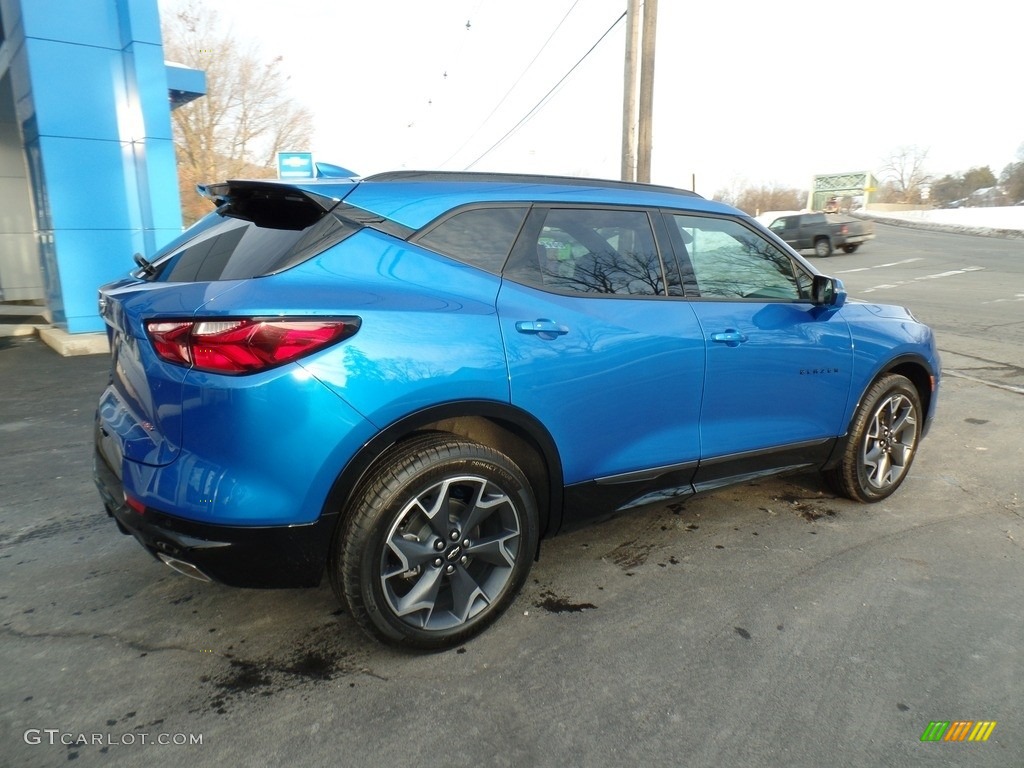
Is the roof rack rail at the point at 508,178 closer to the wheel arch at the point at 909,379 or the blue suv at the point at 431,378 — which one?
the blue suv at the point at 431,378

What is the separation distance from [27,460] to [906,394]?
19.2ft

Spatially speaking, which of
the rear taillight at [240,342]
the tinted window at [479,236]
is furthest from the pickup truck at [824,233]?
the rear taillight at [240,342]

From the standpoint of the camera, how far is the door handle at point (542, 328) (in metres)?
2.69

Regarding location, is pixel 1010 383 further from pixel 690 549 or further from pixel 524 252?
pixel 524 252

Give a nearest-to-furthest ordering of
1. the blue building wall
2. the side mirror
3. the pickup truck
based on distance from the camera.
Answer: the side mirror → the blue building wall → the pickup truck

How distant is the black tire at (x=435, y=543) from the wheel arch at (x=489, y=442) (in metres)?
0.08

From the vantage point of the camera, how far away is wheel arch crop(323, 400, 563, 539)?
2379 mm

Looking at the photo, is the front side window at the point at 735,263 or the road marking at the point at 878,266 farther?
the road marking at the point at 878,266

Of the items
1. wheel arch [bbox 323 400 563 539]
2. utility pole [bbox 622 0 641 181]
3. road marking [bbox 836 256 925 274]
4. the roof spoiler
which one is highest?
utility pole [bbox 622 0 641 181]

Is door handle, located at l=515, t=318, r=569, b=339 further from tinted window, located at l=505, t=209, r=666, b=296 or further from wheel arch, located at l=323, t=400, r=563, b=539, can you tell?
wheel arch, located at l=323, t=400, r=563, b=539

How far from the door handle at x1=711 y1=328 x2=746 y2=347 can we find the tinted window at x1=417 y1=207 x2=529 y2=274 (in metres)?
1.07

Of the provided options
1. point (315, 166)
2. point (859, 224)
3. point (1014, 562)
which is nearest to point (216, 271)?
point (315, 166)

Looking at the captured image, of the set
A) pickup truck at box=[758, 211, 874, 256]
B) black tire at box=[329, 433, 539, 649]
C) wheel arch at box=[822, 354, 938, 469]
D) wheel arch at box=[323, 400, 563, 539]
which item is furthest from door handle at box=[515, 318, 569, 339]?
pickup truck at box=[758, 211, 874, 256]

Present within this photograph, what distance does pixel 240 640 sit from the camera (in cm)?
275
